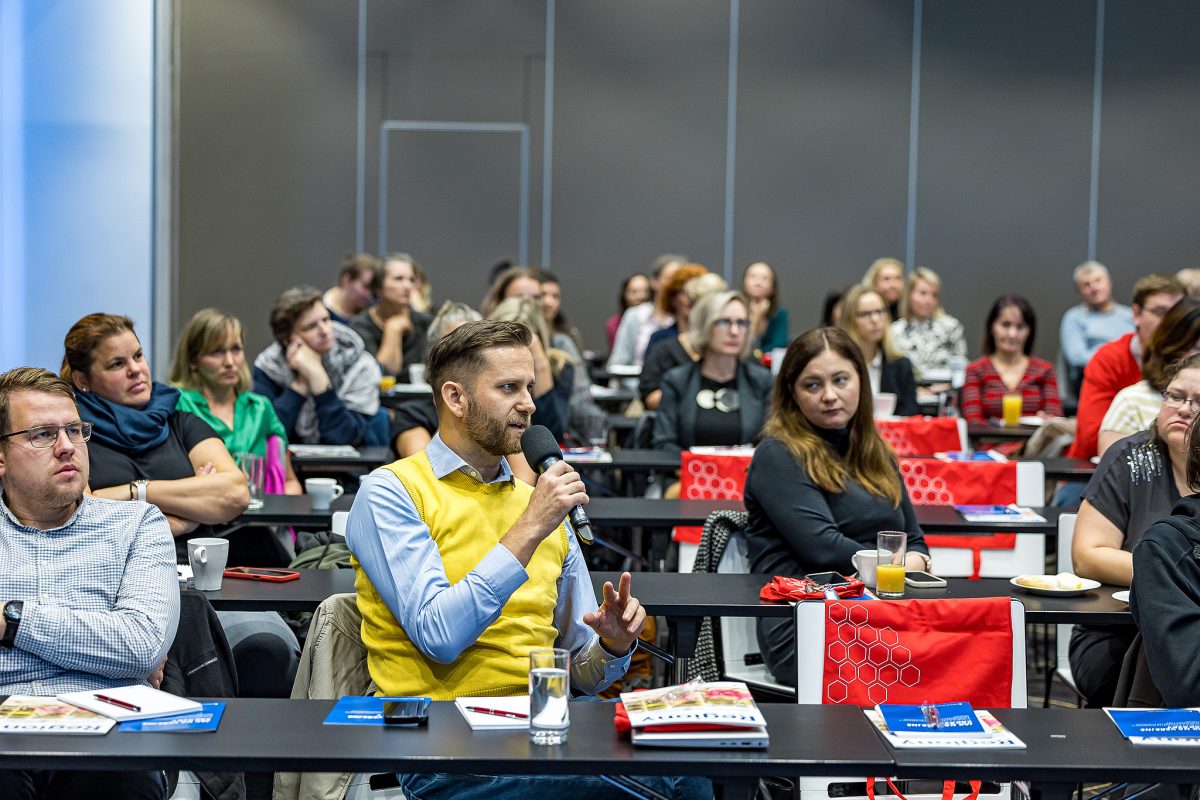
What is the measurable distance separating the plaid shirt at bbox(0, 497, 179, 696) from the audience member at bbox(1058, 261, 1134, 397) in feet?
28.1

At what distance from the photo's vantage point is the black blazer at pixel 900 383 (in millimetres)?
7121

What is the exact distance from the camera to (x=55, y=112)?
19.3 ft

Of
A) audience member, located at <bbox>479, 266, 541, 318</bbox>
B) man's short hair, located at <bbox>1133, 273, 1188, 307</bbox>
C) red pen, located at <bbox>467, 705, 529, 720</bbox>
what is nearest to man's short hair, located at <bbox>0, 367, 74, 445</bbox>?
red pen, located at <bbox>467, 705, 529, 720</bbox>

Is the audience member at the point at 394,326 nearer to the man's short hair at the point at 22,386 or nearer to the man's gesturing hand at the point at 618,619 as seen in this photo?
the man's short hair at the point at 22,386

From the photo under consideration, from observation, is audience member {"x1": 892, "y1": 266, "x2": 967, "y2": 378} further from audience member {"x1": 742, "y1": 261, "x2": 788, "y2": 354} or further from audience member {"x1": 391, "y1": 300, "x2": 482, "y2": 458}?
audience member {"x1": 391, "y1": 300, "x2": 482, "y2": 458}

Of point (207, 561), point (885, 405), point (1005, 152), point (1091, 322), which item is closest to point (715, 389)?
point (885, 405)

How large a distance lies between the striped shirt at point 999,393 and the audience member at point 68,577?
5635mm

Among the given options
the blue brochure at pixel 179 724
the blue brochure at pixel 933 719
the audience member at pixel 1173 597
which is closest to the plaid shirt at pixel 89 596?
the blue brochure at pixel 179 724

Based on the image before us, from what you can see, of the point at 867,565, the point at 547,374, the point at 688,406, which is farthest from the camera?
the point at 688,406

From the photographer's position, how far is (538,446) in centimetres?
255

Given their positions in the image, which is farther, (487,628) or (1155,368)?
(1155,368)

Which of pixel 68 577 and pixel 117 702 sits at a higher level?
pixel 68 577

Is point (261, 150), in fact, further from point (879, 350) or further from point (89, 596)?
point (89, 596)

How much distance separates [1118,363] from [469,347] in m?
3.61
